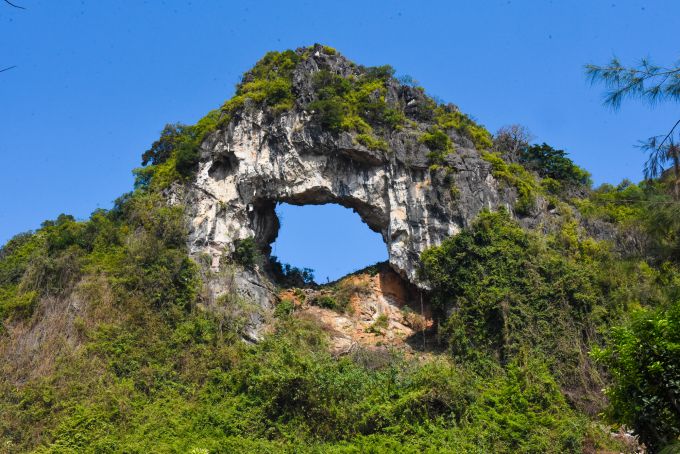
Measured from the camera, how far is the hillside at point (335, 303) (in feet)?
49.2

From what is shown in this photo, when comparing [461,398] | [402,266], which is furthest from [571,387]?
[402,266]

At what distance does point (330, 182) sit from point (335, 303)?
12.9ft

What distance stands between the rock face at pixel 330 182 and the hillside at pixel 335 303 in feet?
0.24

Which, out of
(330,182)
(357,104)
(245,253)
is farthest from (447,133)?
(245,253)

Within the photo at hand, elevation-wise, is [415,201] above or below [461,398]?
above

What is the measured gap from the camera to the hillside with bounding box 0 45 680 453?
1498 centimetres

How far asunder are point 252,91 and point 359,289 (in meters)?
7.96

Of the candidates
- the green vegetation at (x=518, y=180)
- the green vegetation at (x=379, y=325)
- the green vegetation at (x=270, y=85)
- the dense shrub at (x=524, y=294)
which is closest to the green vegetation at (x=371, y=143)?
the green vegetation at (x=270, y=85)

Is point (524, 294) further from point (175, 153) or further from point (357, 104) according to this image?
point (175, 153)

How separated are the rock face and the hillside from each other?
0.07m

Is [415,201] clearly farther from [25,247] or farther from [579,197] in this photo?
[25,247]

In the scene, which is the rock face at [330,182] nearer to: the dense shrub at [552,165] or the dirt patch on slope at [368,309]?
the dirt patch on slope at [368,309]

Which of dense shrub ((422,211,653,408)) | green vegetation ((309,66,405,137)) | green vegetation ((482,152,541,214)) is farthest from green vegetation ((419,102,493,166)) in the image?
dense shrub ((422,211,653,408))

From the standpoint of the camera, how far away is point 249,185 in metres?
22.6
